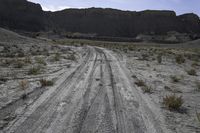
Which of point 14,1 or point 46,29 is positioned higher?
point 14,1

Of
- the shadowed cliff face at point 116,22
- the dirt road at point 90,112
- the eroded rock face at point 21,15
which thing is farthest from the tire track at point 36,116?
the shadowed cliff face at point 116,22

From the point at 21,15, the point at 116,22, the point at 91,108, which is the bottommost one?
the point at 91,108

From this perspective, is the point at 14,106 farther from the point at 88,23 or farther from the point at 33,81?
the point at 88,23

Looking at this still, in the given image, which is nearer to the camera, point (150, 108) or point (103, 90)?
point (150, 108)

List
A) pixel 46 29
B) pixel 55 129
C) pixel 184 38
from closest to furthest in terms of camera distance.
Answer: pixel 55 129 → pixel 184 38 → pixel 46 29

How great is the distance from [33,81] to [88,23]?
143516 mm

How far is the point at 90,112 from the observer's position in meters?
8.55

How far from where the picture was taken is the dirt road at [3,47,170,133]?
23.6 ft

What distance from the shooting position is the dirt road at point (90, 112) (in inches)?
284

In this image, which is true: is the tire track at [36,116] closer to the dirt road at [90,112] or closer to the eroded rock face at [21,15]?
the dirt road at [90,112]

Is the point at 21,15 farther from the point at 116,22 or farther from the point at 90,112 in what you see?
the point at 90,112

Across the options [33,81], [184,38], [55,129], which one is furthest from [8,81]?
[184,38]

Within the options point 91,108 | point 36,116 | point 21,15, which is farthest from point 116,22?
point 36,116

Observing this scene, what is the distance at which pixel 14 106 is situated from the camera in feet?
29.1
